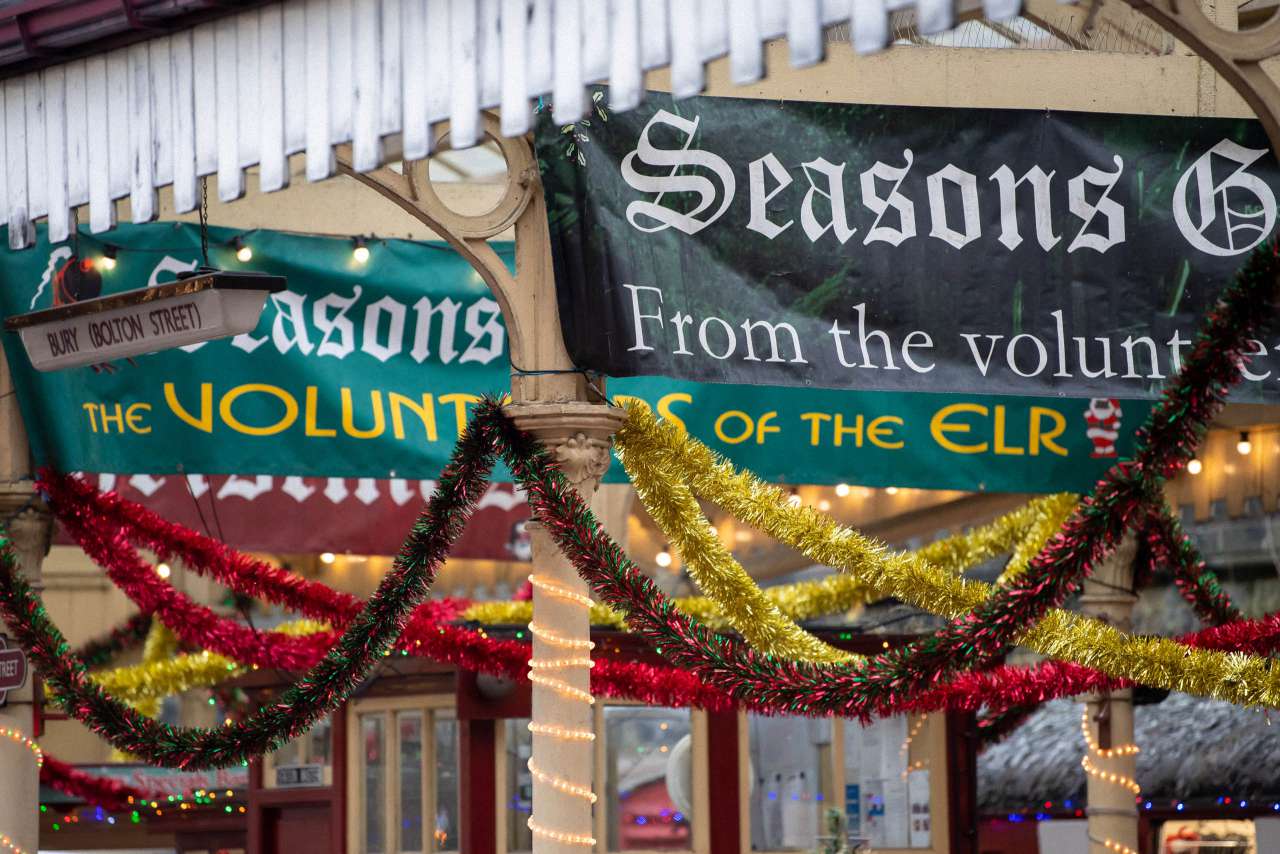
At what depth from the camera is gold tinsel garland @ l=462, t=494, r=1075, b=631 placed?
13383 mm

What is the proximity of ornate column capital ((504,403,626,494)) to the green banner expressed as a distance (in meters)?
3.24

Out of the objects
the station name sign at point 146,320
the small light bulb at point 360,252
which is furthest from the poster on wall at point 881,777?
the station name sign at point 146,320

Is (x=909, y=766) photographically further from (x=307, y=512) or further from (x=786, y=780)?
(x=307, y=512)

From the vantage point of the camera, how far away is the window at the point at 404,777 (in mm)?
14828

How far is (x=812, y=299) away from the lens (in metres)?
10.1

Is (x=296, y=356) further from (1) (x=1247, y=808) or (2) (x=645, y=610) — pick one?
(1) (x=1247, y=808)

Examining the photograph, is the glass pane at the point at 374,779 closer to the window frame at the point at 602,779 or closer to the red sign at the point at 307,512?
the window frame at the point at 602,779

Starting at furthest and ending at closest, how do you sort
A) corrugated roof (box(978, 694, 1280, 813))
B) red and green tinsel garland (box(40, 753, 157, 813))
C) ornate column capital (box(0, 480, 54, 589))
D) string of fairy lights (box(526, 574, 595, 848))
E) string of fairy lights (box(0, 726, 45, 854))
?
corrugated roof (box(978, 694, 1280, 813)), red and green tinsel garland (box(40, 753, 157, 813)), ornate column capital (box(0, 480, 54, 589)), string of fairy lights (box(0, 726, 45, 854)), string of fairy lights (box(526, 574, 595, 848))

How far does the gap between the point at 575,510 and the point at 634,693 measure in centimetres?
330

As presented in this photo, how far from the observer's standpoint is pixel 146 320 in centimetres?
956

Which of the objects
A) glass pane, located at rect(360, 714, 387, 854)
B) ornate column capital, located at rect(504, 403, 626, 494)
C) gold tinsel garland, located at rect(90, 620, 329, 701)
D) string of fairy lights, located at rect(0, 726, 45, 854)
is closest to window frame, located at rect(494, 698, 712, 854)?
glass pane, located at rect(360, 714, 387, 854)

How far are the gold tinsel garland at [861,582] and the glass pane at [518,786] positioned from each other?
2.67ft

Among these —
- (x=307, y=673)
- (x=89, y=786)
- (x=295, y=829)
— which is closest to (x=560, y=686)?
(x=307, y=673)

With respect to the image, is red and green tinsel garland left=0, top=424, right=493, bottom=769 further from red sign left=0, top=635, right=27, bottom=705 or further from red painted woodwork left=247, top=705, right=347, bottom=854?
red painted woodwork left=247, top=705, right=347, bottom=854
